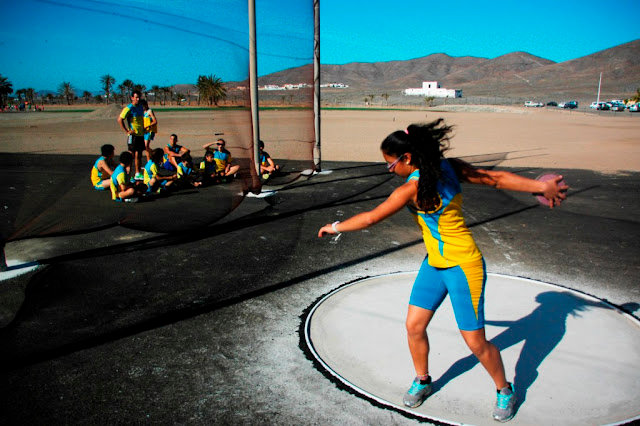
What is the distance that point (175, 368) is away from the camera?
10.8ft

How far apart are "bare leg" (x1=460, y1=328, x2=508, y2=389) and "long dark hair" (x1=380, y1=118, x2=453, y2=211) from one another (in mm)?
730

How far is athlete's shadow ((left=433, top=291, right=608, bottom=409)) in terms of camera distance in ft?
10.3

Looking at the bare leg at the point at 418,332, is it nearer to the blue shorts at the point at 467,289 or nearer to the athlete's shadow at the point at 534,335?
the blue shorts at the point at 467,289

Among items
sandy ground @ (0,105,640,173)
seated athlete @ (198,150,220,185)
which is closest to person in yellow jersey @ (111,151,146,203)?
sandy ground @ (0,105,640,173)

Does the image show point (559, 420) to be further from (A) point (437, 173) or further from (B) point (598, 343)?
(A) point (437, 173)

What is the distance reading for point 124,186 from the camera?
760 centimetres

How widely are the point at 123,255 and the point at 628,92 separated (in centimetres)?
12787

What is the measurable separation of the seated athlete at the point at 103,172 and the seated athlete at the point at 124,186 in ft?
0.35

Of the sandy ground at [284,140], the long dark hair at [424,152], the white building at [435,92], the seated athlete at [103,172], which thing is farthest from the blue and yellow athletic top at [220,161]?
the white building at [435,92]

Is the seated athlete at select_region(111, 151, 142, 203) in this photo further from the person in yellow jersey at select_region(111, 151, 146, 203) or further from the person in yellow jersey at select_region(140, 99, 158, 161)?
the person in yellow jersey at select_region(140, 99, 158, 161)

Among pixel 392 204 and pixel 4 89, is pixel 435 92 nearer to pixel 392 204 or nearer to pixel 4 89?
pixel 4 89

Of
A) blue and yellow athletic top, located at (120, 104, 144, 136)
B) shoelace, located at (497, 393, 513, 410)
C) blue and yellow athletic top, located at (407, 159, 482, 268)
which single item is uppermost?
blue and yellow athletic top, located at (120, 104, 144, 136)

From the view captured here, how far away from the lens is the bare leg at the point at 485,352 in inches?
101

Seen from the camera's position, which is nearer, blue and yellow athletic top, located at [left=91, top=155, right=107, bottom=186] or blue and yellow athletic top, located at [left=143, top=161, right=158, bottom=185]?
blue and yellow athletic top, located at [left=91, top=155, right=107, bottom=186]
